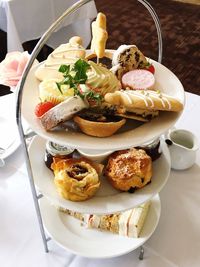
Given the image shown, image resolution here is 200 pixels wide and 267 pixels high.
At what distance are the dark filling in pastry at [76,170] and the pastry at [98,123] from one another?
131 mm

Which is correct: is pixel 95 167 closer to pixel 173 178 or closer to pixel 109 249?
pixel 109 249

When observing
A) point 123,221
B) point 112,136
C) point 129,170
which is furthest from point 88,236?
point 112,136

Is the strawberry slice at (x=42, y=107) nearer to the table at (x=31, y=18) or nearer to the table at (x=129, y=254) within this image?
the table at (x=129, y=254)

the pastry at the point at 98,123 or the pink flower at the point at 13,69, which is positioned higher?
the pastry at the point at 98,123

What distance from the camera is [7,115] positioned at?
1140mm

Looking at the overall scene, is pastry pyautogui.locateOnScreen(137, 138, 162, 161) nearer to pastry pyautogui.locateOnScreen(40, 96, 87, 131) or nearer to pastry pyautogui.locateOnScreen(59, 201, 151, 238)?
pastry pyautogui.locateOnScreen(59, 201, 151, 238)

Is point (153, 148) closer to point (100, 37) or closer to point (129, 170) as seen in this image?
point (129, 170)

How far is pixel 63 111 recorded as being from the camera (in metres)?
0.61

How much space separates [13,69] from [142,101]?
18.2 inches

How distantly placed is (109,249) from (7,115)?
1.83 feet

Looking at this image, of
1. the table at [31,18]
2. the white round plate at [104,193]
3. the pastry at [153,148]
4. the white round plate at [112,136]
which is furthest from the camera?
the table at [31,18]

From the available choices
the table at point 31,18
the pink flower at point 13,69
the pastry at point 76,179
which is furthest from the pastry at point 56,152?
the table at point 31,18

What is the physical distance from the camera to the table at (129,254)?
81cm

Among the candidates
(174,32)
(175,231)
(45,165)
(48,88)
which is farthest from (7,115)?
(174,32)
